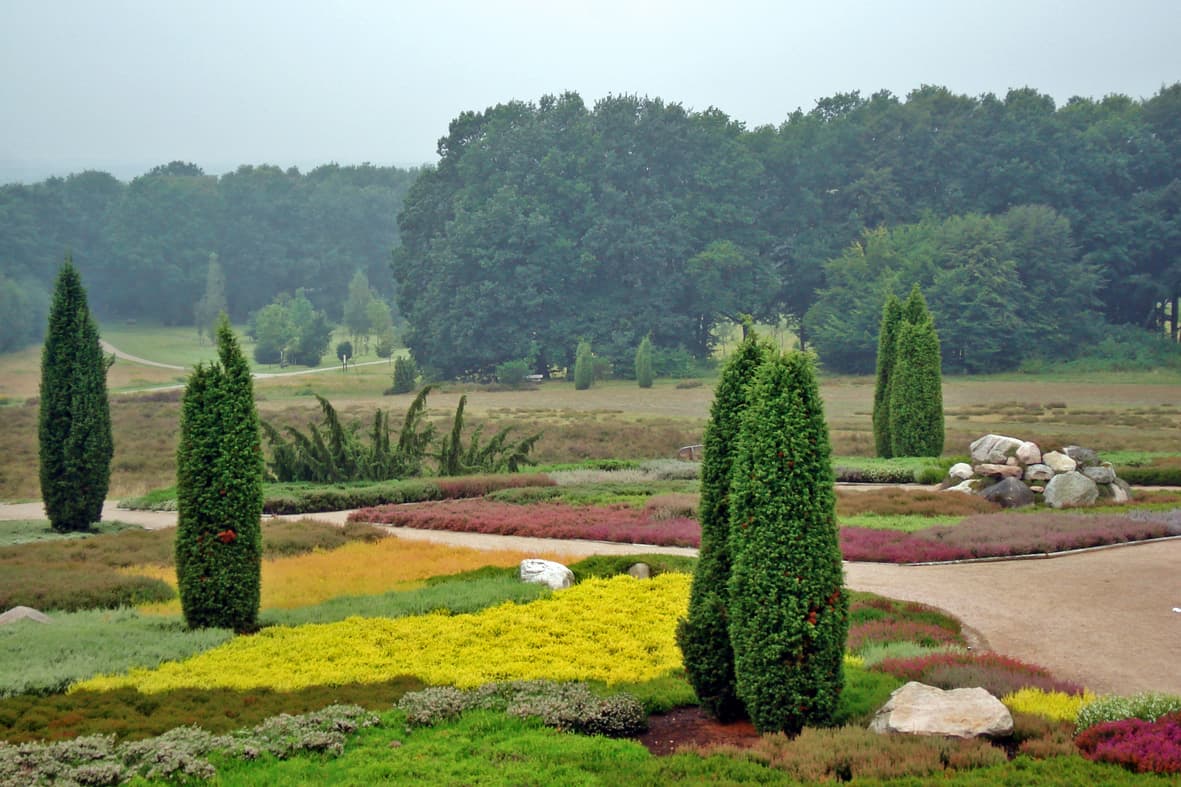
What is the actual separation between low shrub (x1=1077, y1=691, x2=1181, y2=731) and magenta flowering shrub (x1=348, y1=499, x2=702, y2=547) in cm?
1011

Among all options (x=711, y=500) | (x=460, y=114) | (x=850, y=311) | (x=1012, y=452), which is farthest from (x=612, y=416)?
(x=460, y=114)

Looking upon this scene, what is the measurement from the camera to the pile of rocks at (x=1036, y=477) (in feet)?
69.3

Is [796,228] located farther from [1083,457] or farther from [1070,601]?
[1070,601]

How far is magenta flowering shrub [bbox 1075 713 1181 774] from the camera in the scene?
23.2 ft

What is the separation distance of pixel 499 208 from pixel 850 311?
25.4 metres

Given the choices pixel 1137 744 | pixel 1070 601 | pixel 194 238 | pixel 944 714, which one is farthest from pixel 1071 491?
pixel 194 238

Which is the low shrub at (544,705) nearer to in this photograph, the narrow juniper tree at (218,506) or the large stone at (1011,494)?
the narrow juniper tree at (218,506)

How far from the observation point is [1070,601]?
13.2m

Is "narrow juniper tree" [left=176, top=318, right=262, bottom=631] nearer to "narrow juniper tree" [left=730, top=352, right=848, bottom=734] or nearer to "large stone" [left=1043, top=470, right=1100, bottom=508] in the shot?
"narrow juniper tree" [left=730, top=352, right=848, bottom=734]

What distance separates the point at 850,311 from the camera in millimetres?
72688

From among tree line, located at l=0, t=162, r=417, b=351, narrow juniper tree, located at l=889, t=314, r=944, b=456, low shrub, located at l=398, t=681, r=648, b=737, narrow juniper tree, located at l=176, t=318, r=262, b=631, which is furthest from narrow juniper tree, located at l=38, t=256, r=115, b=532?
tree line, located at l=0, t=162, r=417, b=351

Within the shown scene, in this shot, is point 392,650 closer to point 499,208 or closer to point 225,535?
point 225,535

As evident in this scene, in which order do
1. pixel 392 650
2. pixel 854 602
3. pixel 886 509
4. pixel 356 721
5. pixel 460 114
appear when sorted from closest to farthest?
pixel 356 721 < pixel 392 650 < pixel 854 602 < pixel 886 509 < pixel 460 114

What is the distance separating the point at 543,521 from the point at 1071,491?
1033 cm
